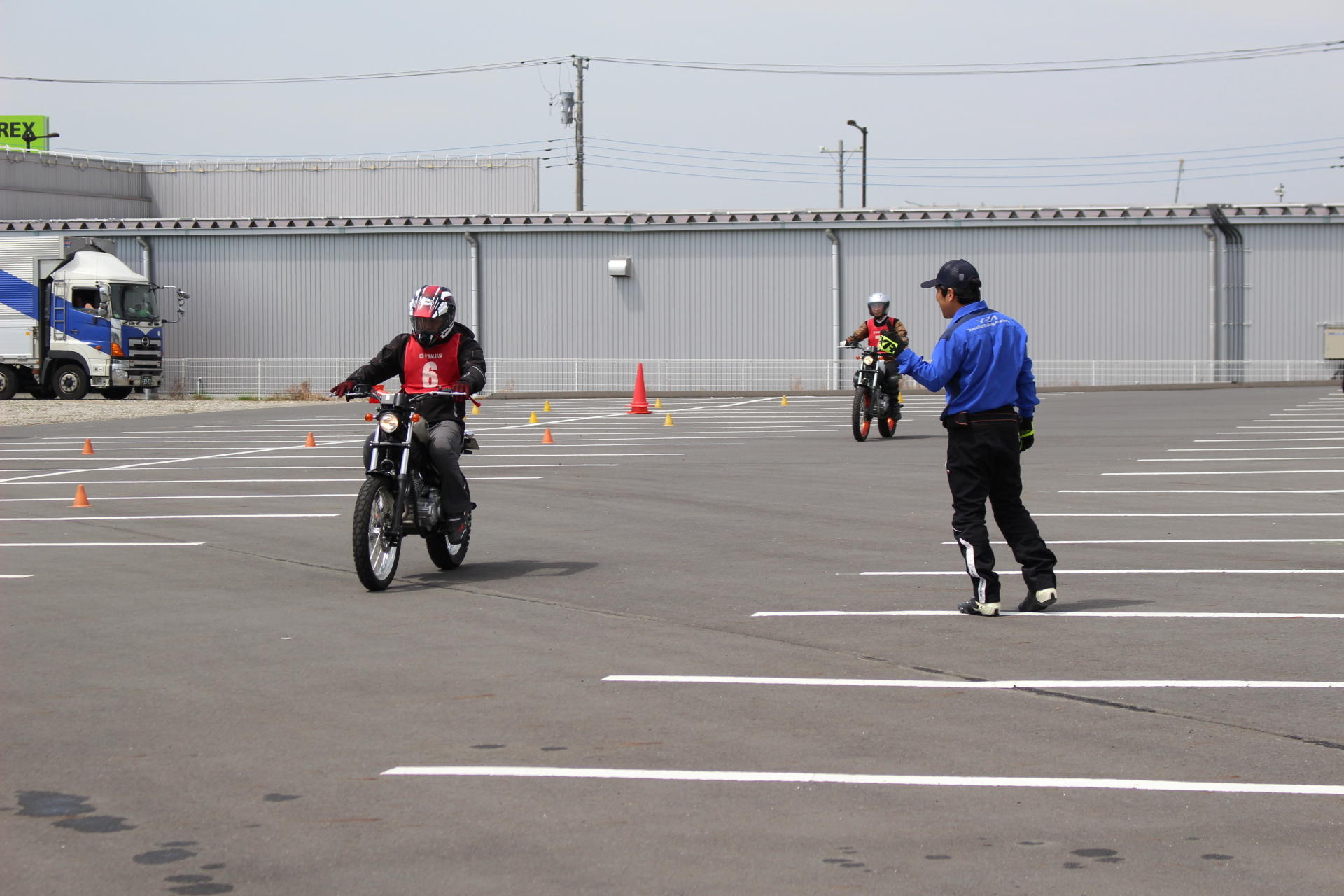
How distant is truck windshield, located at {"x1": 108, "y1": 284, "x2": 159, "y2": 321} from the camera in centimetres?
3653

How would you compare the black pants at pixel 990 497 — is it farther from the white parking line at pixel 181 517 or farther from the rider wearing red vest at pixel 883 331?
the rider wearing red vest at pixel 883 331

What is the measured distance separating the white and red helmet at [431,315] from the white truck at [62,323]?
28178 mm

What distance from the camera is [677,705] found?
611cm

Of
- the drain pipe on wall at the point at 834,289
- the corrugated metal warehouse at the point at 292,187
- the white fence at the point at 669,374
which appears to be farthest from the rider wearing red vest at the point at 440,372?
the corrugated metal warehouse at the point at 292,187

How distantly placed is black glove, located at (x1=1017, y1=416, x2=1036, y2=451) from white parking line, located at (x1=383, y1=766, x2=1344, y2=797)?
3.39 metres

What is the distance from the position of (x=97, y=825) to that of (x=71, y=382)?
112 ft

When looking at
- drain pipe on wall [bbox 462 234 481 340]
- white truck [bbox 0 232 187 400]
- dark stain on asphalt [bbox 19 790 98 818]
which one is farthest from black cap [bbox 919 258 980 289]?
drain pipe on wall [bbox 462 234 481 340]

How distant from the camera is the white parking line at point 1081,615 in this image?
25.6ft

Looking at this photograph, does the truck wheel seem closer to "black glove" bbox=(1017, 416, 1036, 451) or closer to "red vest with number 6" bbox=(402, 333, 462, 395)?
"red vest with number 6" bbox=(402, 333, 462, 395)

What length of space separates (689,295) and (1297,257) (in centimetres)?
1481

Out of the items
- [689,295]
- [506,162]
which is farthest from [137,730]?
[506,162]

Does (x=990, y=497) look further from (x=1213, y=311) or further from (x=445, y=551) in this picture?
(x=1213, y=311)

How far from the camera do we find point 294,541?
1141 cm

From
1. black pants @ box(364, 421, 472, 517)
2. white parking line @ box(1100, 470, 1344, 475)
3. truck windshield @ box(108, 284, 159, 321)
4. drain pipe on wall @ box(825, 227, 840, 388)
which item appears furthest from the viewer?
drain pipe on wall @ box(825, 227, 840, 388)
